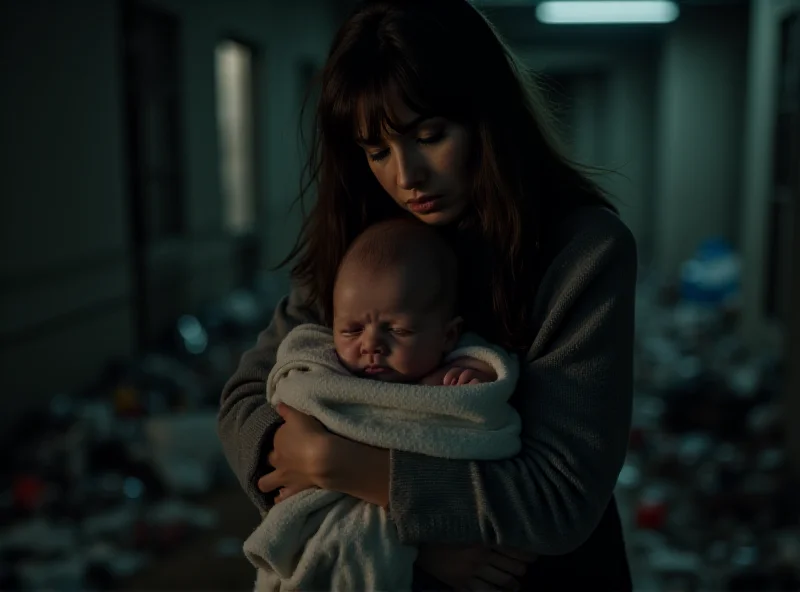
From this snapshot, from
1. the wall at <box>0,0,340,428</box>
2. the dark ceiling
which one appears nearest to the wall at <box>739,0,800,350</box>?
the wall at <box>0,0,340,428</box>

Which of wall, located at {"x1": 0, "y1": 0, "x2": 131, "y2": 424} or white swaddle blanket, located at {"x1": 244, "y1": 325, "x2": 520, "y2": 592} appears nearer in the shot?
white swaddle blanket, located at {"x1": 244, "y1": 325, "x2": 520, "y2": 592}

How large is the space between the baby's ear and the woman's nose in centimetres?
19

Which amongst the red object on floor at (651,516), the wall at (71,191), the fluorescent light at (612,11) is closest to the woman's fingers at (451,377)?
the red object on floor at (651,516)

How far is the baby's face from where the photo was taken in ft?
4.21

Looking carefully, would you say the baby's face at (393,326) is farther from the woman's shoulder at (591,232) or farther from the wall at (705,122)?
the wall at (705,122)

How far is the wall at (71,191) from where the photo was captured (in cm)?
464

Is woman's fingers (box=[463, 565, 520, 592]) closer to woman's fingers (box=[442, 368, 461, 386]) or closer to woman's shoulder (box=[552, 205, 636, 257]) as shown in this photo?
woman's fingers (box=[442, 368, 461, 386])

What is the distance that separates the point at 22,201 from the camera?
4.72m

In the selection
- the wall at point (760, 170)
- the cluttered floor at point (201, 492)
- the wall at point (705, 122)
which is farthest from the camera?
the wall at point (705, 122)

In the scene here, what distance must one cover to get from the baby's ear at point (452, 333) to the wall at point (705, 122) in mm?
10529

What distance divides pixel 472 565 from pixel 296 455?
10.4 inches

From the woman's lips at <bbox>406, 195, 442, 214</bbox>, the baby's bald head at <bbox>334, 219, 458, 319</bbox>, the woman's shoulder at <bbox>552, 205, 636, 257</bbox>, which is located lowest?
the baby's bald head at <bbox>334, 219, 458, 319</bbox>

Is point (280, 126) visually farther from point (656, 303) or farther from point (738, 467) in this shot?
point (738, 467)

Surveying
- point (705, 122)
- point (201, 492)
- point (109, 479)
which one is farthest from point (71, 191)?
point (705, 122)
